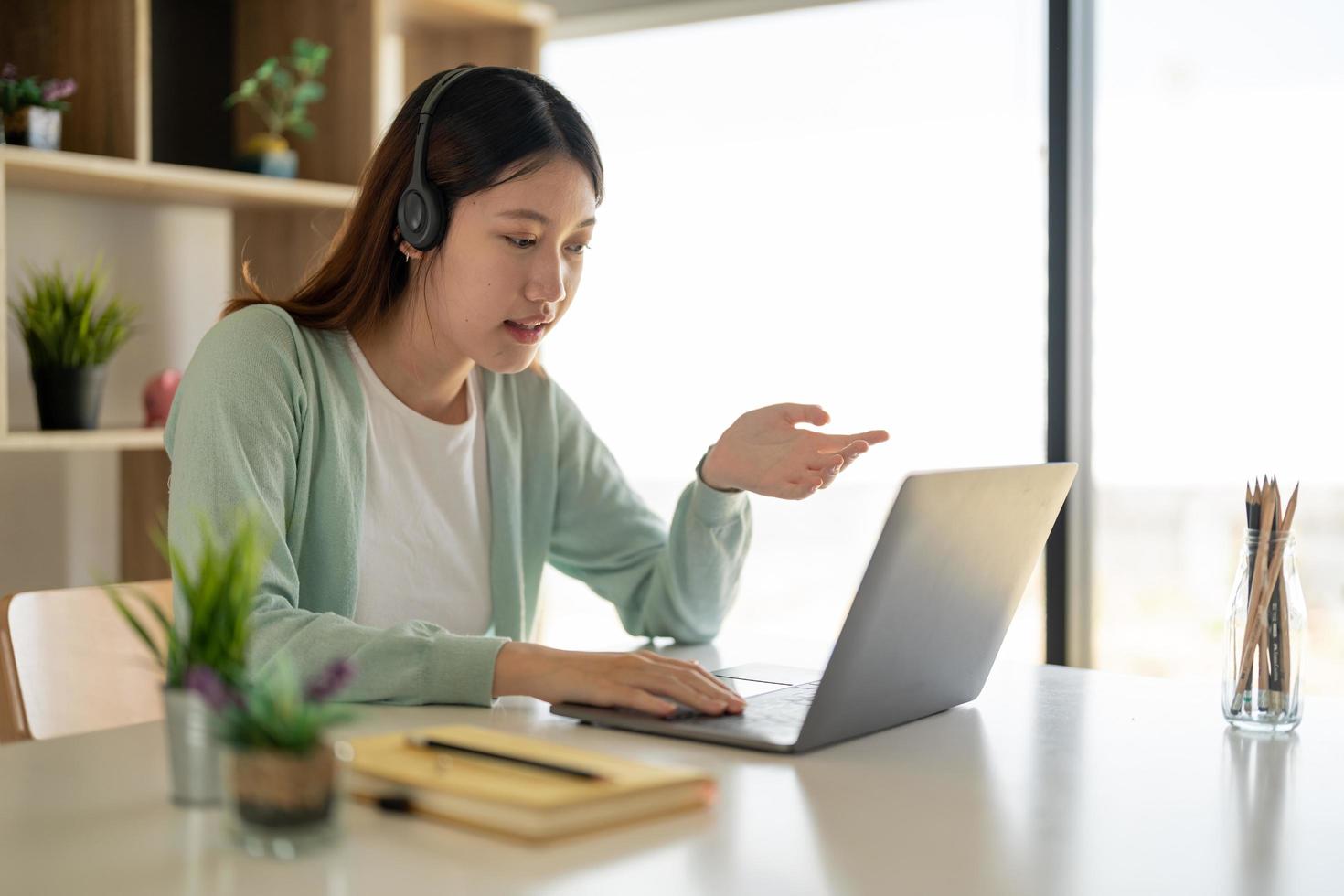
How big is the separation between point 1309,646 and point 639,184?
1.81 m

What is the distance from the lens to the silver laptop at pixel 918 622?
3.48 ft

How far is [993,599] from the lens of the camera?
1.27 metres

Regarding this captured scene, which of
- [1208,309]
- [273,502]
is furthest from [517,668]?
[1208,309]

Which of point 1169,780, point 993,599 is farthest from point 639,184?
point 1169,780

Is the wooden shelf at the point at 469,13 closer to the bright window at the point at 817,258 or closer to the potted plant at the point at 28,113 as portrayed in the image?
the bright window at the point at 817,258

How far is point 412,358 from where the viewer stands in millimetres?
1660

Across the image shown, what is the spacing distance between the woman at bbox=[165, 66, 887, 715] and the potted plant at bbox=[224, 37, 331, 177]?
1231 millimetres

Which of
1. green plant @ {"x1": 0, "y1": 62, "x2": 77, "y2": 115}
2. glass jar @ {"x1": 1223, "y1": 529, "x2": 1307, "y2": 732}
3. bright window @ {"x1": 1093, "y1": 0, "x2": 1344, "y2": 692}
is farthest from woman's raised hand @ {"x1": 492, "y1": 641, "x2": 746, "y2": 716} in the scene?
bright window @ {"x1": 1093, "y1": 0, "x2": 1344, "y2": 692}

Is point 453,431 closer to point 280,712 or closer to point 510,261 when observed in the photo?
point 510,261

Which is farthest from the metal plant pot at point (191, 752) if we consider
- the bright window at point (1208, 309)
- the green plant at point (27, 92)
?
the bright window at point (1208, 309)

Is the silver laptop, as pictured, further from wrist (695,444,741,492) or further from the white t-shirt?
the white t-shirt

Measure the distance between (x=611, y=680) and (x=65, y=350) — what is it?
1.65 m

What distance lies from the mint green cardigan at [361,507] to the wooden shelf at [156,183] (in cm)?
104

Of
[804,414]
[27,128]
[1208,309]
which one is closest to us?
[804,414]
